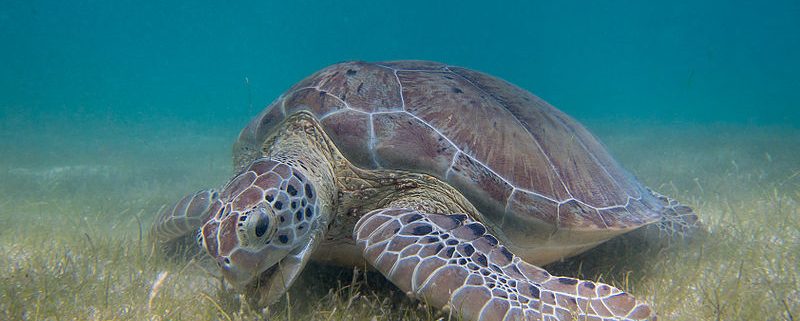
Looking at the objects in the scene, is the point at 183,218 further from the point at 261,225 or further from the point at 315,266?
the point at 261,225

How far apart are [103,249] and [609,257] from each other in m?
3.79

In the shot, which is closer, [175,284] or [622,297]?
[622,297]

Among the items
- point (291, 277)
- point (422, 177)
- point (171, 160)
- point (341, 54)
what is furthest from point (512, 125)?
point (341, 54)

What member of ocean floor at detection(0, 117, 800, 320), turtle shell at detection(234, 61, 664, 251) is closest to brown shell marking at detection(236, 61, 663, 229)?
turtle shell at detection(234, 61, 664, 251)

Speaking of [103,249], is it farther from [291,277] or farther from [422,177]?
[422,177]

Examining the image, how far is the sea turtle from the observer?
2.07 m

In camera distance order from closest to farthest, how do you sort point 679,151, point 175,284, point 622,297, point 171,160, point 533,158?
point 622,297 < point 175,284 < point 533,158 < point 679,151 < point 171,160

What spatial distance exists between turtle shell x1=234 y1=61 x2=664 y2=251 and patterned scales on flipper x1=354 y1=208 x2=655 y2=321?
18.6 inches

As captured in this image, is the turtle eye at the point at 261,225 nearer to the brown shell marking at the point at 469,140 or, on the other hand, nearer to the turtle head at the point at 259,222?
the turtle head at the point at 259,222

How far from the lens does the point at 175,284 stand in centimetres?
264

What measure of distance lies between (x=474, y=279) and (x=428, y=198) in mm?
924

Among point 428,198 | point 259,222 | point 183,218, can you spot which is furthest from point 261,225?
point 183,218

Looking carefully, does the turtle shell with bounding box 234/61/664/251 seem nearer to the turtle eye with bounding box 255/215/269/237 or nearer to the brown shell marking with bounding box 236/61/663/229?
the brown shell marking with bounding box 236/61/663/229

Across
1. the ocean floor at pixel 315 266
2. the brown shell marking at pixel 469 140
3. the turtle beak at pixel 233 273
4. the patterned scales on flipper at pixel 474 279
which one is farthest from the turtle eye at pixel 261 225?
the brown shell marking at pixel 469 140
